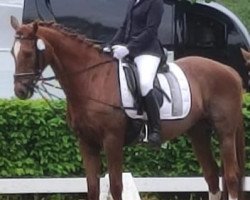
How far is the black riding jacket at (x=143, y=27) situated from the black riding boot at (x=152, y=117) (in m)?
0.44

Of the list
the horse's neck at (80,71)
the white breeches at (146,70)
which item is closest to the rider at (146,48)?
the white breeches at (146,70)

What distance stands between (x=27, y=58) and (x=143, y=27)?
126 centimetres

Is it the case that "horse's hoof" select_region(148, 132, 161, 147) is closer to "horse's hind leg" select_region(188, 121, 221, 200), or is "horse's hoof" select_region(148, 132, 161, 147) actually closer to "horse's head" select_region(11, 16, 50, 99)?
"horse's hind leg" select_region(188, 121, 221, 200)

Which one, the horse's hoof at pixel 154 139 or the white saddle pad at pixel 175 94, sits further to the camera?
the white saddle pad at pixel 175 94

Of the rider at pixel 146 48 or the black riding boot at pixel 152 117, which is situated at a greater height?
the rider at pixel 146 48

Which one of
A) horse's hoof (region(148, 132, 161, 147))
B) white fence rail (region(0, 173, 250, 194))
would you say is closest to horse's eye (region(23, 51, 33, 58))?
horse's hoof (region(148, 132, 161, 147))

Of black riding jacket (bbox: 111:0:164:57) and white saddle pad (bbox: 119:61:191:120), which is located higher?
black riding jacket (bbox: 111:0:164:57)

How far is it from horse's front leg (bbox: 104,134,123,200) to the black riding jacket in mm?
898

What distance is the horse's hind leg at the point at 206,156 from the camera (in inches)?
455

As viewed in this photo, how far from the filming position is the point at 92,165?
1042 centimetres

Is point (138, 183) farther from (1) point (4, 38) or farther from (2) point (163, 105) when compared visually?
(1) point (4, 38)

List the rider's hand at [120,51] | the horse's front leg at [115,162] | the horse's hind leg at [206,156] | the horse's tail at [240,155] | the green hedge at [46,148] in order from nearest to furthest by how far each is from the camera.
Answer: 1. the horse's front leg at [115,162]
2. the rider's hand at [120,51]
3. the horse's tail at [240,155]
4. the horse's hind leg at [206,156]
5. the green hedge at [46,148]

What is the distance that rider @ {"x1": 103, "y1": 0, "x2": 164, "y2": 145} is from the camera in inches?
408

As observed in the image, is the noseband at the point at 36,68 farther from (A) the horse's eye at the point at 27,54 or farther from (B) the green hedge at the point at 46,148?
(B) the green hedge at the point at 46,148
